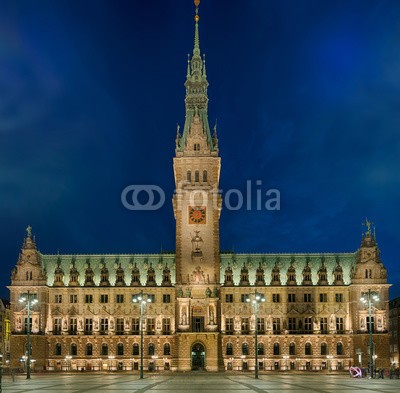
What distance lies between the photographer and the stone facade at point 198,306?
442ft

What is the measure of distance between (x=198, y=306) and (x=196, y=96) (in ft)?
146

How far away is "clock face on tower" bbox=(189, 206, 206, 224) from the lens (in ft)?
449

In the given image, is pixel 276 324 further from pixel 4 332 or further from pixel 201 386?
pixel 4 332

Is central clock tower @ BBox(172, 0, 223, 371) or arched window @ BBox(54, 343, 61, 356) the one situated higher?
central clock tower @ BBox(172, 0, 223, 371)

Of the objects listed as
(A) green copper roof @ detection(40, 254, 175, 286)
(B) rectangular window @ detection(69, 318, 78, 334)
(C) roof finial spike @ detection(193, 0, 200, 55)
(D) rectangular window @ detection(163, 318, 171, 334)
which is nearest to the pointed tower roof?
(C) roof finial spike @ detection(193, 0, 200, 55)

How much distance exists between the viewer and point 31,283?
139m

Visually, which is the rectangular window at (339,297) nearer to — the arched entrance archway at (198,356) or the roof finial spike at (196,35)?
the arched entrance archway at (198,356)

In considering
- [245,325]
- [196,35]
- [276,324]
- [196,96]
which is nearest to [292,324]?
[276,324]

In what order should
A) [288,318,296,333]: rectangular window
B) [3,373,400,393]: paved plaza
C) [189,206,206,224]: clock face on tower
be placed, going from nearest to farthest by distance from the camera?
[3,373,400,393]: paved plaza < [189,206,206,224]: clock face on tower < [288,318,296,333]: rectangular window

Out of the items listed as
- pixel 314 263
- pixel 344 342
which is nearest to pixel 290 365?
pixel 344 342

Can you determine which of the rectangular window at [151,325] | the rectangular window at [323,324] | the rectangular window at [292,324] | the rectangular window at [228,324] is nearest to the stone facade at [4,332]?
the rectangular window at [151,325]

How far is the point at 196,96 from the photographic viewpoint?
146875 millimetres

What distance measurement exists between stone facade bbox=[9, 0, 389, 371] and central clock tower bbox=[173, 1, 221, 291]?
7.8 inches

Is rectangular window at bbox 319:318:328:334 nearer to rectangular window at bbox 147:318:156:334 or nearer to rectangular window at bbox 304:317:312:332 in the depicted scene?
rectangular window at bbox 304:317:312:332
